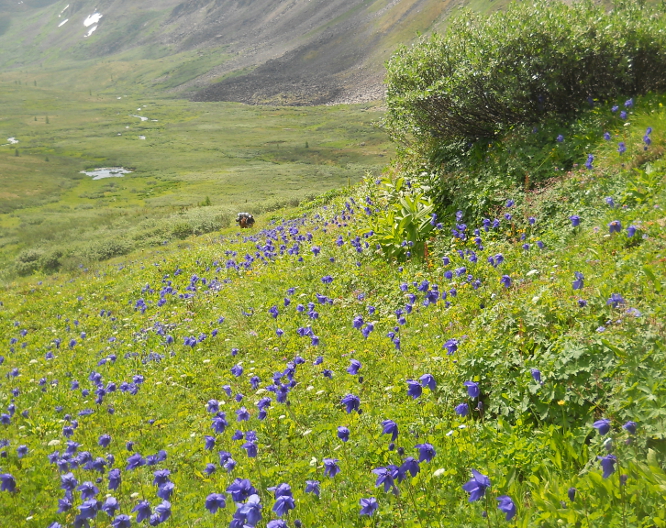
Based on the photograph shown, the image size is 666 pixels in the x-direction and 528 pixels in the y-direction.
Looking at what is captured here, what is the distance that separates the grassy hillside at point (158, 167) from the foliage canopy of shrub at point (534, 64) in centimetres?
2394

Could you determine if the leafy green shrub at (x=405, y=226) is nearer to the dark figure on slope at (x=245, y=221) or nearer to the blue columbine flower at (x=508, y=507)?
the blue columbine flower at (x=508, y=507)

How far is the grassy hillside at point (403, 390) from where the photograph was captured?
3.76m

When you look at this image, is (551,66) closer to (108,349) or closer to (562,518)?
(562,518)

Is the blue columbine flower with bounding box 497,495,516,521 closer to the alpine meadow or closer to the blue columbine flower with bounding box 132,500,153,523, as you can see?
the alpine meadow

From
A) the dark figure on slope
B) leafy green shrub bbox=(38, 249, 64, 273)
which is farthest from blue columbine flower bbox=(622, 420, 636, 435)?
leafy green shrub bbox=(38, 249, 64, 273)

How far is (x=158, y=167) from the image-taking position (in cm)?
9275

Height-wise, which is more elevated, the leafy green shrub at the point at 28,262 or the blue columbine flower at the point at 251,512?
the blue columbine flower at the point at 251,512

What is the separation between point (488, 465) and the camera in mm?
4016

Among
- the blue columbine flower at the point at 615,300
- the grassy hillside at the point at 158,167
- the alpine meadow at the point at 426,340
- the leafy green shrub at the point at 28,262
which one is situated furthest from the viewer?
the grassy hillside at the point at 158,167

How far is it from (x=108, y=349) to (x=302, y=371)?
5798mm

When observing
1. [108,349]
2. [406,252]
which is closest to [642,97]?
[406,252]

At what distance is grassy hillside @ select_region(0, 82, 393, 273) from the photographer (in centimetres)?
3900

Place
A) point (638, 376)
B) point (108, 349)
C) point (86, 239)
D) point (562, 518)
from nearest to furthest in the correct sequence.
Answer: point (562, 518) → point (638, 376) → point (108, 349) → point (86, 239)

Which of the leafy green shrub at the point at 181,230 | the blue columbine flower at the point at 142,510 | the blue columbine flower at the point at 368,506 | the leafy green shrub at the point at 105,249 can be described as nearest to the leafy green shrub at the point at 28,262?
the leafy green shrub at the point at 105,249
